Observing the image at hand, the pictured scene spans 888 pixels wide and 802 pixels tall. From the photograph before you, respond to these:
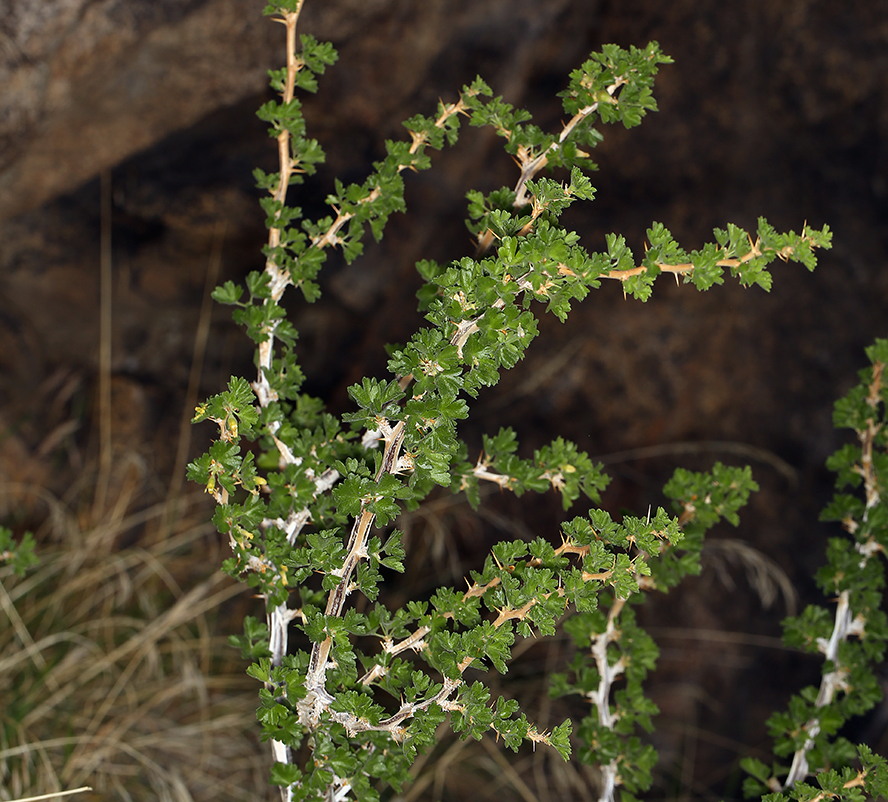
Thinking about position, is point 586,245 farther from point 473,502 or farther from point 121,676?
point 121,676

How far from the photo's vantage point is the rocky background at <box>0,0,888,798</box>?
2.24 metres

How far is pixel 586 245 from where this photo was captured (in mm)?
2398

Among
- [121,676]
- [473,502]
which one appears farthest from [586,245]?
[121,676]

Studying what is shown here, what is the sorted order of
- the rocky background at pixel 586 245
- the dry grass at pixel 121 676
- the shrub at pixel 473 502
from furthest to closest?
the rocky background at pixel 586 245 → the dry grass at pixel 121 676 → the shrub at pixel 473 502

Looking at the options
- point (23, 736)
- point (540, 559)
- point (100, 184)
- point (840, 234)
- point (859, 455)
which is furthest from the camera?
point (840, 234)

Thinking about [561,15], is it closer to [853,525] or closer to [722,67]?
[722,67]

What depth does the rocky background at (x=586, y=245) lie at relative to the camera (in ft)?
7.34

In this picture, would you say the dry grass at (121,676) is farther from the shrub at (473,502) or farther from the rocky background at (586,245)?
the shrub at (473,502)

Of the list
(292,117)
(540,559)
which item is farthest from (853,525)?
(292,117)

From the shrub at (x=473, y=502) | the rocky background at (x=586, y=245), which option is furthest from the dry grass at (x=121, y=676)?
the shrub at (x=473, y=502)

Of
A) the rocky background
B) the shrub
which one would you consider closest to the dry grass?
the rocky background

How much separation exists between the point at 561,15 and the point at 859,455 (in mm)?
1515

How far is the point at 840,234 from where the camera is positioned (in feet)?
7.98

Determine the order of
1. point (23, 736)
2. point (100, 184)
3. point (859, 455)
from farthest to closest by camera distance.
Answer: point (100, 184)
point (23, 736)
point (859, 455)
